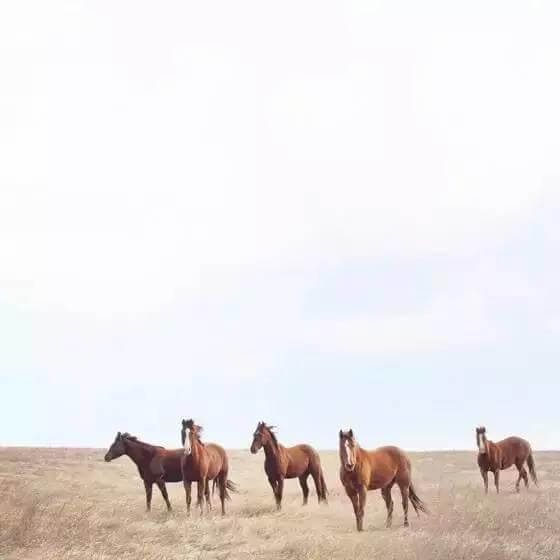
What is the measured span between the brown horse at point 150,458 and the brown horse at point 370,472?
601 cm

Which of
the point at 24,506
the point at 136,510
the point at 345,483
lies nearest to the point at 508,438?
the point at 345,483

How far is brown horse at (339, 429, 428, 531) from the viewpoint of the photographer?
17219 millimetres

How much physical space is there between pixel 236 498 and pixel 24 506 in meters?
9.66

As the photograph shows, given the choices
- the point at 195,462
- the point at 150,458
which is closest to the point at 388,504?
the point at 195,462

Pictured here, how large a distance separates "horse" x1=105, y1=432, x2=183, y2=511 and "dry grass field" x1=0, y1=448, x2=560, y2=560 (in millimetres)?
936

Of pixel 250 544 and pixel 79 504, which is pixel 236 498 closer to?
pixel 79 504

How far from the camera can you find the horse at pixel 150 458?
2119 centimetres

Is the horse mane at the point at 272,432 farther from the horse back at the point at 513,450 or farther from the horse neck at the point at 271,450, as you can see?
the horse back at the point at 513,450

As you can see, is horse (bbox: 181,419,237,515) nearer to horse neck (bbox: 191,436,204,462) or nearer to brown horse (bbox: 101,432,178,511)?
horse neck (bbox: 191,436,204,462)

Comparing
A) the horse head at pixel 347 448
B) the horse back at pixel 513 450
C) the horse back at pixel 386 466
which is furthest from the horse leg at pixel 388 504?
the horse back at pixel 513 450

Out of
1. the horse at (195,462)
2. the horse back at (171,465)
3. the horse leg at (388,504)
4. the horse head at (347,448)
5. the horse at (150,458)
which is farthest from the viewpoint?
the horse back at (171,465)

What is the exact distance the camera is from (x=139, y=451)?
2156 cm

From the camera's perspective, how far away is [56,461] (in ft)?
121

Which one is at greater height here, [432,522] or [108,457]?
[108,457]
